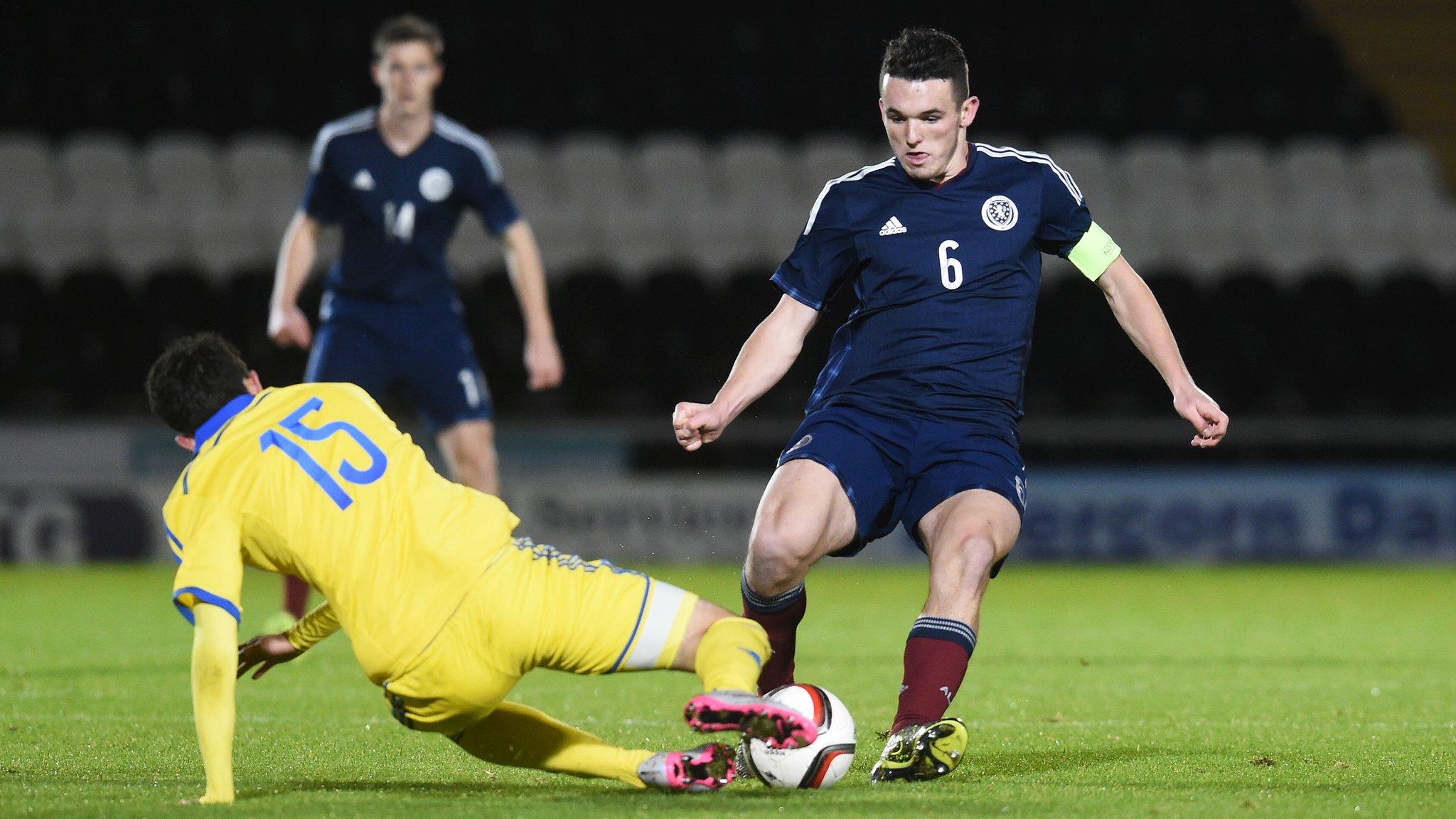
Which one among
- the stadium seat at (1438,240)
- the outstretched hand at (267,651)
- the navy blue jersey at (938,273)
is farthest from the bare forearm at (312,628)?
the stadium seat at (1438,240)

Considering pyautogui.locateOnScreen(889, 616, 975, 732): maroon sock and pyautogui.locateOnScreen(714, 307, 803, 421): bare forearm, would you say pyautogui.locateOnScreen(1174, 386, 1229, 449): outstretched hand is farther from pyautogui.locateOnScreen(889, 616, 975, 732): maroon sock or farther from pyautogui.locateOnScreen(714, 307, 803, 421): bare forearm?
pyautogui.locateOnScreen(714, 307, 803, 421): bare forearm

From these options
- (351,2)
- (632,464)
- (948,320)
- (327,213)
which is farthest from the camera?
(351,2)

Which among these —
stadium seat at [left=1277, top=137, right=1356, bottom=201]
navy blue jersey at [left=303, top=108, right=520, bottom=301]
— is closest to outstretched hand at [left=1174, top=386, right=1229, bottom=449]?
navy blue jersey at [left=303, top=108, right=520, bottom=301]

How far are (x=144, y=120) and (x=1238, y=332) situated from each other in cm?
862

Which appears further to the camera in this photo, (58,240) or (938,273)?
(58,240)

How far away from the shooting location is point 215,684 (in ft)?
11.0

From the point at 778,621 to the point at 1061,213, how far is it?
1.27m

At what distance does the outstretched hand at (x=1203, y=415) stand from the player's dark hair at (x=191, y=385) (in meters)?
2.22

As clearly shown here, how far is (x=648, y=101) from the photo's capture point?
14.7 meters

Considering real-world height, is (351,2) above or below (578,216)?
above

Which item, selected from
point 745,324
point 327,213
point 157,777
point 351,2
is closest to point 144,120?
point 351,2

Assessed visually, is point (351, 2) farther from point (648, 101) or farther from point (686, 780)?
point (686, 780)

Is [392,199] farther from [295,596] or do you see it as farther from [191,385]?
[191,385]

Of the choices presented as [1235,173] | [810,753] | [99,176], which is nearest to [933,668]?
[810,753]
